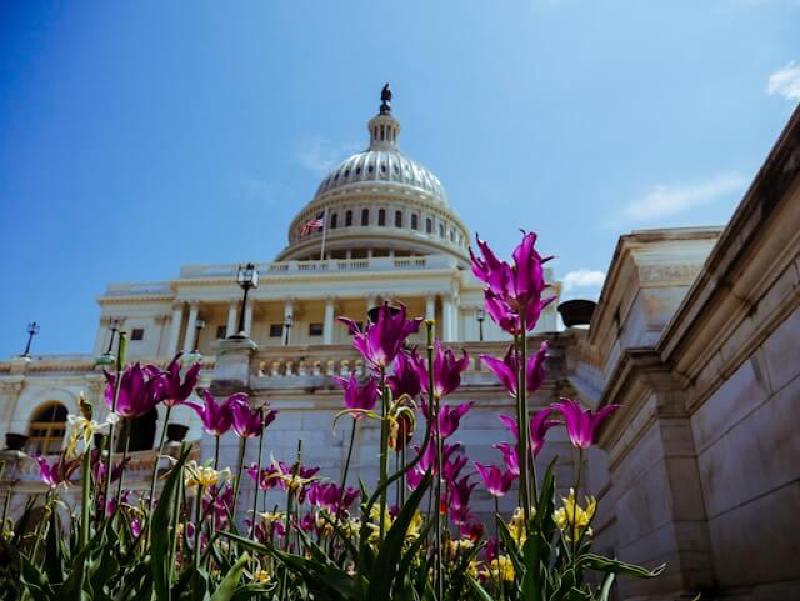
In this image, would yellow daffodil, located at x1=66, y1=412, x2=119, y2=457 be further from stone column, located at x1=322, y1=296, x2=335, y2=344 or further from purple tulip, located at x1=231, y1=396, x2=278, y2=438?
stone column, located at x1=322, y1=296, x2=335, y2=344

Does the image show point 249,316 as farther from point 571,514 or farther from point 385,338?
point 385,338

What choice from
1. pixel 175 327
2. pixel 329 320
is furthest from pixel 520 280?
pixel 175 327

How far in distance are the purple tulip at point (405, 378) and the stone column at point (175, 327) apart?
6588cm

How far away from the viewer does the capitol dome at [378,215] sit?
85263 mm

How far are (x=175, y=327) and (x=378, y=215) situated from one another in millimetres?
33018

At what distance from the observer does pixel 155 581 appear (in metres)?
1.92

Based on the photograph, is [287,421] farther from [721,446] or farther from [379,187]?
[379,187]

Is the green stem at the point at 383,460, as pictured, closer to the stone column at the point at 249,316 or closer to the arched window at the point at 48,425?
the arched window at the point at 48,425

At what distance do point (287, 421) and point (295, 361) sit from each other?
125 cm

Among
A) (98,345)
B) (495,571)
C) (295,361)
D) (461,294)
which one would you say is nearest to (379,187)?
(461,294)

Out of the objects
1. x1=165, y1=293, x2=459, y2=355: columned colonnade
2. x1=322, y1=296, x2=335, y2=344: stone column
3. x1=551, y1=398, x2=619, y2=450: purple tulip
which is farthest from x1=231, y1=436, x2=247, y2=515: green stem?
x1=322, y1=296, x2=335, y2=344: stone column

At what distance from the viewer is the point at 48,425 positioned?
164ft

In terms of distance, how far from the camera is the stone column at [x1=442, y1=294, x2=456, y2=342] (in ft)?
205

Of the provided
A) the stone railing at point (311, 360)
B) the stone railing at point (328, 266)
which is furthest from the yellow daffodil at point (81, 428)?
the stone railing at point (328, 266)
